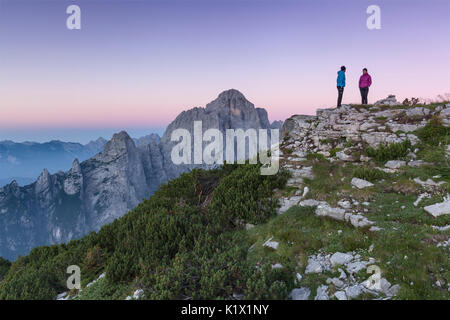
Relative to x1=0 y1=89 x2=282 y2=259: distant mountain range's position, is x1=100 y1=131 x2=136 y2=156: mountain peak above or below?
above

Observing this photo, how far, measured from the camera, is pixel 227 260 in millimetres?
6672

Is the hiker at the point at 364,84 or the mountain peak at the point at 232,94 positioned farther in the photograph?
the mountain peak at the point at 232,94

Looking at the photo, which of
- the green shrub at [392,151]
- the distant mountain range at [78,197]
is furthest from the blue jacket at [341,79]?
the distant mountain range at [78,197]

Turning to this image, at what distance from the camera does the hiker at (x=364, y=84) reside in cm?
1712

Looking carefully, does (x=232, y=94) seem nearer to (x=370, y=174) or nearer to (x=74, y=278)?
(x=370, y=174)

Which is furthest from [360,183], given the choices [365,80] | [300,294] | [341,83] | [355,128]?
[365,80]

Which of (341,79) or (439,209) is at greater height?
(341,79)

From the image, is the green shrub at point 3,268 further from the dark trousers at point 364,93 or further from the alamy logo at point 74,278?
the dark trousers at point 364,93

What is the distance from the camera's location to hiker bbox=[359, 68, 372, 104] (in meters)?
17.1

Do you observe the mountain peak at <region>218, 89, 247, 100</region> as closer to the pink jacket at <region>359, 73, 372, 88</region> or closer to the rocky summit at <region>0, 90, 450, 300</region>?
the pink jacket at <region>359, 73, 372, 88</region>

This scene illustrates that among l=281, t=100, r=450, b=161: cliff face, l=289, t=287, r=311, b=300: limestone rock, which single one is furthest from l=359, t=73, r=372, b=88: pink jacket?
l=289, t=287, r=311, b=300: limestone rock

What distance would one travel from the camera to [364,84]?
17344mm
